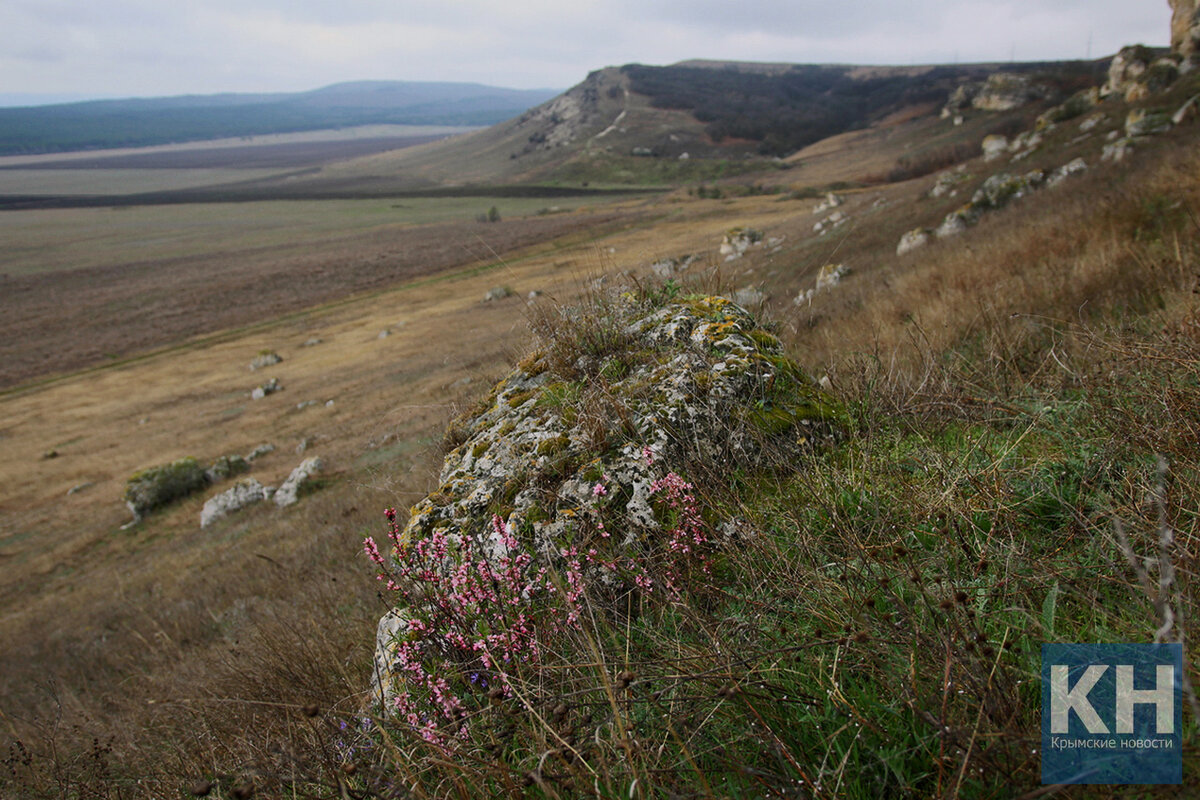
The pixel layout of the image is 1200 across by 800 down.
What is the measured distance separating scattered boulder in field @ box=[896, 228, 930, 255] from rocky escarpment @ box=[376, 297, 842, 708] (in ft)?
52.1

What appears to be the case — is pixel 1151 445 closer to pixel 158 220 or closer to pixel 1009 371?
pixel 1009 371

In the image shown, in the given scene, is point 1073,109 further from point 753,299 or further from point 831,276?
point 753,299

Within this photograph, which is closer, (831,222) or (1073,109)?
(831,222)

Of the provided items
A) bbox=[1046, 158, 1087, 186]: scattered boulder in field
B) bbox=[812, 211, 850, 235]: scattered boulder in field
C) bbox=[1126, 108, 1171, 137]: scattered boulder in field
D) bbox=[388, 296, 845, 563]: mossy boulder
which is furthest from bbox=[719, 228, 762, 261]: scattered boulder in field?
bbox=[388, 296, 845, 563]: mossy boulder

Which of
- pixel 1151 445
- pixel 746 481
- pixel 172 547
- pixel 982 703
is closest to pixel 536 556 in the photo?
pixel 746 481

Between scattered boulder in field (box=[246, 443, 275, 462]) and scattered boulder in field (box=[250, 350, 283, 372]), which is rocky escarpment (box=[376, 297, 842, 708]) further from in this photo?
scattered boulder in field (box=[250, 350, 283, 372])

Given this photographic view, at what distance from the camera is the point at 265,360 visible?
3412cm

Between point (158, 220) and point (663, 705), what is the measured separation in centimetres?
14474

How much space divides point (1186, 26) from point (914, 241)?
34.4 meters

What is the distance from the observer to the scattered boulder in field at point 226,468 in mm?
19312

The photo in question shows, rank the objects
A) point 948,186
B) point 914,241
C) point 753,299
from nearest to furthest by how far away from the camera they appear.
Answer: point 753,299, point 914,241, point 948,186

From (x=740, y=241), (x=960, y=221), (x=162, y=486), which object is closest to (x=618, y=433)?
(x=960, y=221)

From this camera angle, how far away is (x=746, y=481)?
3029 millimetres

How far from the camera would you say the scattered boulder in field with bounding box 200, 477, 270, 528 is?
1625cm
